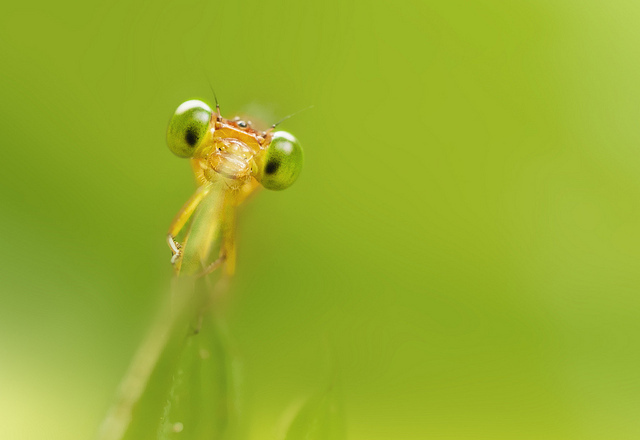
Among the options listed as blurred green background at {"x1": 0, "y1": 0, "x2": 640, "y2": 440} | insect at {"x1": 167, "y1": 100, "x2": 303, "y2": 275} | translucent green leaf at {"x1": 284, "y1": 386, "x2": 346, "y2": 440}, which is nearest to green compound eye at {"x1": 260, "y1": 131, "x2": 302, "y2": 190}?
insect at {"x1": 167, "y1": 100, "x2": 303, "y2": 275}

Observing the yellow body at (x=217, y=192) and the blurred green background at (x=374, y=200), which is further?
the blurred green background at (x=374, y=200)

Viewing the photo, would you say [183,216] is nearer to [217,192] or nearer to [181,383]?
[217,192]

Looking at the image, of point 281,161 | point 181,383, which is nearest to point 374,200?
point 281,161

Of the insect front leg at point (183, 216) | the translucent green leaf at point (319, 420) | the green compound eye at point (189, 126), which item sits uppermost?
the green compound eye at point (189, 126)

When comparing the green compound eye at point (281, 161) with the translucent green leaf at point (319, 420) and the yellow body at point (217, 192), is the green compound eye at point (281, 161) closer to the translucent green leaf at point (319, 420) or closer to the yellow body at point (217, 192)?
the yellow body at point (217, 192)

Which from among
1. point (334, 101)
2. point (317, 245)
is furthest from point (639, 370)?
point (334, 101)

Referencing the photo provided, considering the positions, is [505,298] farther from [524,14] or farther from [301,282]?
[524,14]

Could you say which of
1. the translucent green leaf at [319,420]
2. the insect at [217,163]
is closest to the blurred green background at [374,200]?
the translucent green leaf at [319,420]
